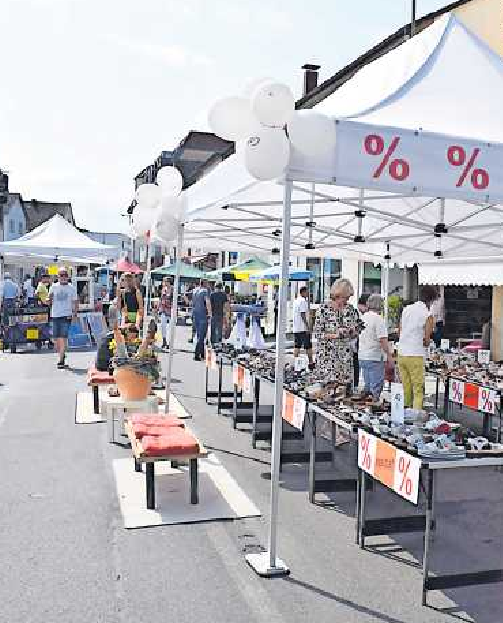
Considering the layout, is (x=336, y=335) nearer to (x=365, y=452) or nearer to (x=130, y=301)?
(x=365, y=452)

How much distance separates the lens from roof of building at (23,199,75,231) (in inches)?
2793

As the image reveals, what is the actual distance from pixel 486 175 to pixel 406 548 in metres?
2.60

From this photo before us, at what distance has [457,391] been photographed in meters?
7.75

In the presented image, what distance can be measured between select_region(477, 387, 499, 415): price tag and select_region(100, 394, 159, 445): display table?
346 cm

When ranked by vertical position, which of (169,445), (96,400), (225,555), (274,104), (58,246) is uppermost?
(58,246)

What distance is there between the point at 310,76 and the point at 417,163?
28.5 metres

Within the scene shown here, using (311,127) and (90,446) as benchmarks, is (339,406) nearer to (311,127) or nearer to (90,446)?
(311,127)

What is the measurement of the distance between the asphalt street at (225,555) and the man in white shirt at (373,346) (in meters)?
1.39

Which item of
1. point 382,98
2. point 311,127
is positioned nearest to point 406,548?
point 311,127

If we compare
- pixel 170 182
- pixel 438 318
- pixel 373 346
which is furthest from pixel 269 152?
pixel 438 318

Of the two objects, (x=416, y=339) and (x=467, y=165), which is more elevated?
(x=467, y=165)

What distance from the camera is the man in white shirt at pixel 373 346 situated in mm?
7887

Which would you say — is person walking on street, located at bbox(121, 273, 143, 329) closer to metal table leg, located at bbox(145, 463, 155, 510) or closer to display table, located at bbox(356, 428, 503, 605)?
metal table leg, located at bbox(145, 463, 155, 510)

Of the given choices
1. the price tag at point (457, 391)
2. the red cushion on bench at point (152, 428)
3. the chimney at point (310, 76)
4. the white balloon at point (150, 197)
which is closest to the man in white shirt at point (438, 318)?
the price tag at point (457, 391)
